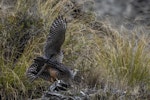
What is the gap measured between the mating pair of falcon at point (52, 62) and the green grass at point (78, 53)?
201 mm

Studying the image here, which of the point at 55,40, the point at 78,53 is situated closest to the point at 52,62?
the point at 55,40

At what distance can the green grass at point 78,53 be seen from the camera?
6086 mm

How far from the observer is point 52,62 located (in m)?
5.91

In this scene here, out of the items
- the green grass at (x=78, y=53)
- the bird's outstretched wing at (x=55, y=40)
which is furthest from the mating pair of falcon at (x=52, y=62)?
the green grass at (x=78, y=53)

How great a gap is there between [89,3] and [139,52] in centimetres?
213

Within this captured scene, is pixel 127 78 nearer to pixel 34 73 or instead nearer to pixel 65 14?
pixel 34 73

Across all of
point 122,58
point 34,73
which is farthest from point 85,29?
point 34,73

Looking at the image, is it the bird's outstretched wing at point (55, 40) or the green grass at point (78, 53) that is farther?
the green grass at point (78, 53)

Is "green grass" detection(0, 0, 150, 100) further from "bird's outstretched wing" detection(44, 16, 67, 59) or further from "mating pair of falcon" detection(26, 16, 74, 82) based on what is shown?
"bird's outstretched wing" detection(44, 16, 67, 59)

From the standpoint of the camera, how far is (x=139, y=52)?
6.48 metres

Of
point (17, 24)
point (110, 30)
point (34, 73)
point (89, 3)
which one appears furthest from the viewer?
point (89, 3)

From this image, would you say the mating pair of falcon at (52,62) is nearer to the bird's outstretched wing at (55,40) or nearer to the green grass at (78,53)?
the bird's outstretched wing at (55,40)

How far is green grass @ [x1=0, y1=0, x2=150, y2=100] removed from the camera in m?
6.09

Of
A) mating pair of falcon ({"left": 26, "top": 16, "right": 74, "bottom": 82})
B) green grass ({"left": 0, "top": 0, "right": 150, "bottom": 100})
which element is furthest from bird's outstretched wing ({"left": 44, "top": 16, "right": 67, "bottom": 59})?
green grass ({"left": 0, "top": 0, "right": 150, "bottom": 100})
